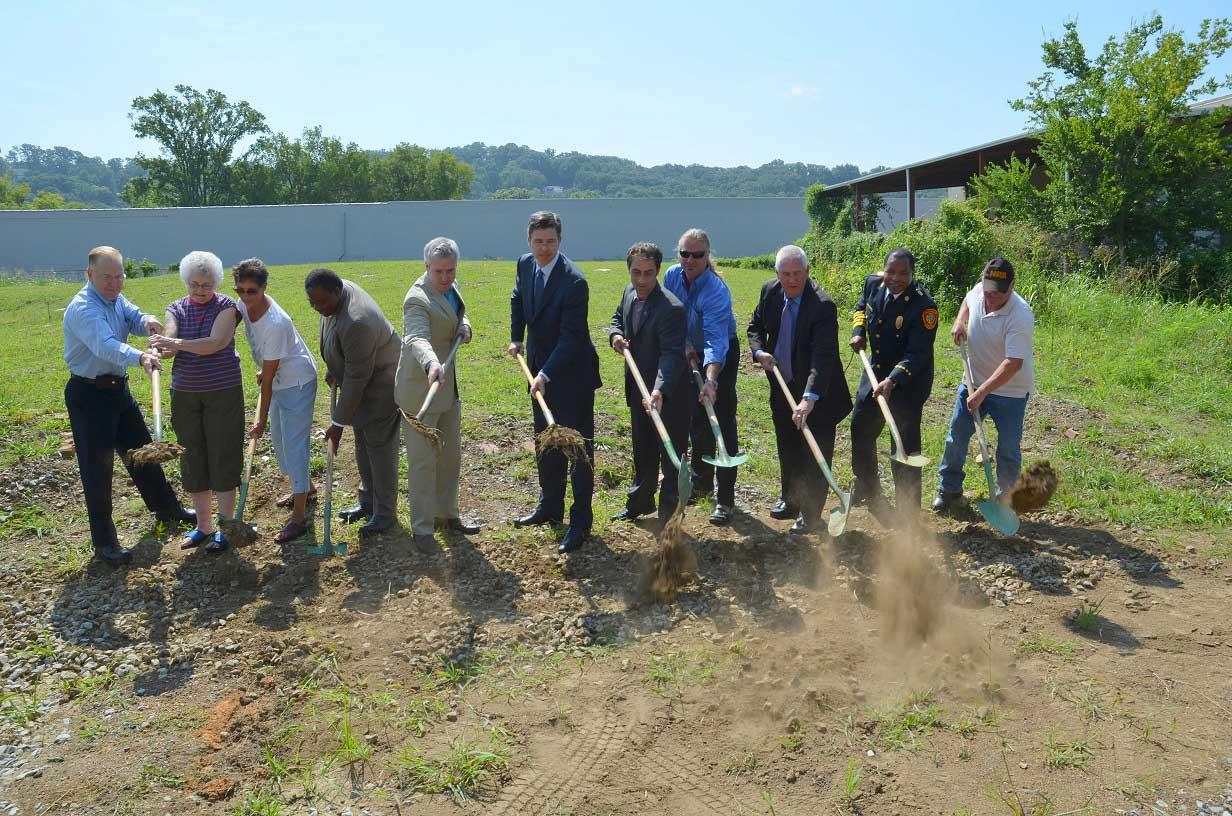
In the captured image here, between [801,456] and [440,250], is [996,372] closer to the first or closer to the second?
[801,456]

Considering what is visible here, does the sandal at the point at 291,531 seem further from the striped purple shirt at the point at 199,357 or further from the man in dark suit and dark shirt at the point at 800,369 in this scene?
the man in dark suit and dark shirt at the point at 800,369

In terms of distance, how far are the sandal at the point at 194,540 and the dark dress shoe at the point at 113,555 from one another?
0.31m

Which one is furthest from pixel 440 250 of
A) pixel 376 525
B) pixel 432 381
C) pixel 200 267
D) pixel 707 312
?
pixel 376 525

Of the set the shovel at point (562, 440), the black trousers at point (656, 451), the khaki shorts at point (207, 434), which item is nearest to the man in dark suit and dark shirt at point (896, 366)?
the black trousers at point (656, 451)

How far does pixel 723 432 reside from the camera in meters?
6.00

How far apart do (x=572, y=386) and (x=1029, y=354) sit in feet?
9.39

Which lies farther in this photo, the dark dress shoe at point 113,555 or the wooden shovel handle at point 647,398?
the dark dress shoe at point 113,555

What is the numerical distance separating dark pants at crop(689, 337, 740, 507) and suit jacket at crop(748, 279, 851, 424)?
0.24m

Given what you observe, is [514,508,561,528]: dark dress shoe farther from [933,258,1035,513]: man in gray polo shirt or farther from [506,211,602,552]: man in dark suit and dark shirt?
[933,258,1035,513]: man in gray polo shirt

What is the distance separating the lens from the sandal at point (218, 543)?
5320 mm

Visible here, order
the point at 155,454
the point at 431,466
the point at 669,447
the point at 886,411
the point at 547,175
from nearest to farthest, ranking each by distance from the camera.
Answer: the point at 155,454 < the point at 669,447 < the point at 886,411 < the point at 431,466 < the point at 547,175

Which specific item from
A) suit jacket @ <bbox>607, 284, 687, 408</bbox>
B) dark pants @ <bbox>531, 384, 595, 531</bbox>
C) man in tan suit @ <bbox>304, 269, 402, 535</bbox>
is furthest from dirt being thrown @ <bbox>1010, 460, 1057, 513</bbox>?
man in tan suit @ <bbox>304, 269, 402, 535</bbox>

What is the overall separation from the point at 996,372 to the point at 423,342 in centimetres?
353

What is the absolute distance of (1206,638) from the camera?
4.40 metres
